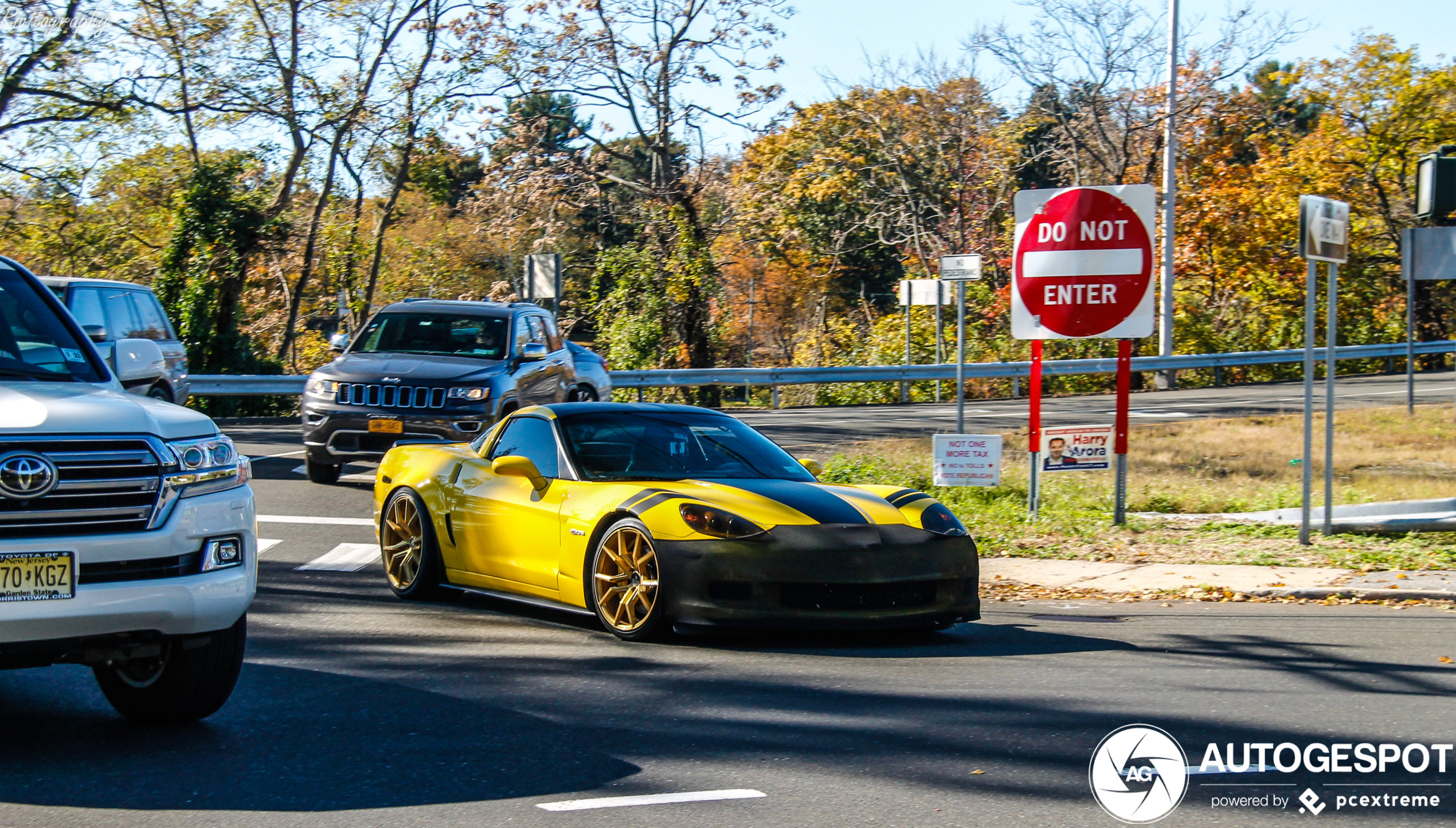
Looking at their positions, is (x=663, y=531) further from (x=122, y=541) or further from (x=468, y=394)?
(x=468, y=394)

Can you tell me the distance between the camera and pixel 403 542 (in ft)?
29.8

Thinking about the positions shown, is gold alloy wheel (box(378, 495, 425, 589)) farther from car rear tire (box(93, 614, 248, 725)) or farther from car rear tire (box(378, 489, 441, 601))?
car rear tire (box(93, 614, 248, 725))

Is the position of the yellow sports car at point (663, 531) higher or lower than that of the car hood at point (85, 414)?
lower

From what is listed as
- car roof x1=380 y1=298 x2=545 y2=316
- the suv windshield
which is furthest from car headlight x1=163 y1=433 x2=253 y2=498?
car roof x1=380 y1=298 x2=545 y2=316

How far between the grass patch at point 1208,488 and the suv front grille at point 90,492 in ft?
24.5

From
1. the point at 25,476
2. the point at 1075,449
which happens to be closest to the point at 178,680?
the point at 25,476

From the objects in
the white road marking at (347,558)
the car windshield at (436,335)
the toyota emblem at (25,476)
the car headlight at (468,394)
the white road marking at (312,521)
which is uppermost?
the car windshield at (436,335)

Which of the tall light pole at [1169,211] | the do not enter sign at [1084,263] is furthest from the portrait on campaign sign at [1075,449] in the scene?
the tall light pole at [1169,211]

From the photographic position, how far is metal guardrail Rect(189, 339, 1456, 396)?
23750mm

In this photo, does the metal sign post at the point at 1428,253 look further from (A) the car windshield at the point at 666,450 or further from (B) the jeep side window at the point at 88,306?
(B) the jeep side window at the point at 88,306

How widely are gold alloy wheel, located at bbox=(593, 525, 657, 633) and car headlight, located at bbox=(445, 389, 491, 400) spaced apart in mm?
6370

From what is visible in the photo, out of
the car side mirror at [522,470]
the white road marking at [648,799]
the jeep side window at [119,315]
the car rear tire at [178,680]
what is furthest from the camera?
the jeep side window at [119,315]

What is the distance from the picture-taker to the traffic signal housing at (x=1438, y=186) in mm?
11945

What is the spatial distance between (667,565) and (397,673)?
146cm
